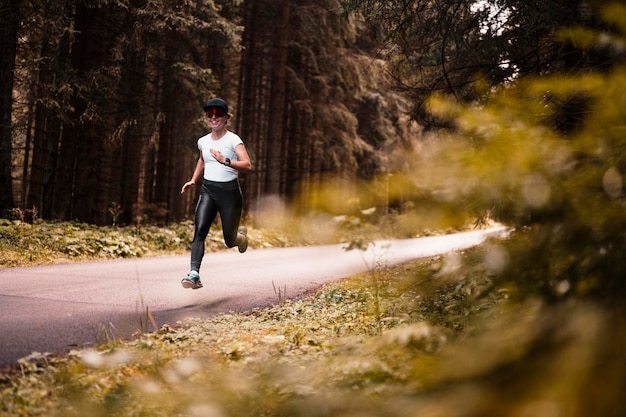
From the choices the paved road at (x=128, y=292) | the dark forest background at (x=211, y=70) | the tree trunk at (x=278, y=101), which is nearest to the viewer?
the paved road at (x=128, y=292)

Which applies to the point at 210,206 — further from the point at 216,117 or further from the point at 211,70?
the point at 211,70

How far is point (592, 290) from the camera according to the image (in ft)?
5.44

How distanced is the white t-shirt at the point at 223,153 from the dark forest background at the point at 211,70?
1010mm

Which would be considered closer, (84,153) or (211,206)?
(211,206)

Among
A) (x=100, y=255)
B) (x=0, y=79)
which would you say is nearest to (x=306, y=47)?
(x=0, y=79)

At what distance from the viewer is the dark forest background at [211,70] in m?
7.77

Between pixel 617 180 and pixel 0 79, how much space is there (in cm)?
1515

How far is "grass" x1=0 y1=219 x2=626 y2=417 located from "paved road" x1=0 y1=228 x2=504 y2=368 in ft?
1.04

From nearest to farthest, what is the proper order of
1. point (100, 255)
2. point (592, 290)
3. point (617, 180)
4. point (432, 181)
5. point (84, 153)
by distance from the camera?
point (592, 290)
point (617, 180)
point (432, 181)
point (100, 255)
point (84, 153)

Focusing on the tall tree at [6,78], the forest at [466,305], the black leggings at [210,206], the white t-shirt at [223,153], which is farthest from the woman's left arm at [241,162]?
the tall tree at [6,78]

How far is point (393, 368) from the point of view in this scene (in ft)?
9.45

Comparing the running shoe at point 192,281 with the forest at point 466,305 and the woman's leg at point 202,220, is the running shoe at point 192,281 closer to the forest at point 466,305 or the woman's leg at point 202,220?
the woman's leg at point 202,220

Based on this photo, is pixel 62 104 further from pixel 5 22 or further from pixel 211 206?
pixel 211 206

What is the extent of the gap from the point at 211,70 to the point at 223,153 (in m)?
10.6
